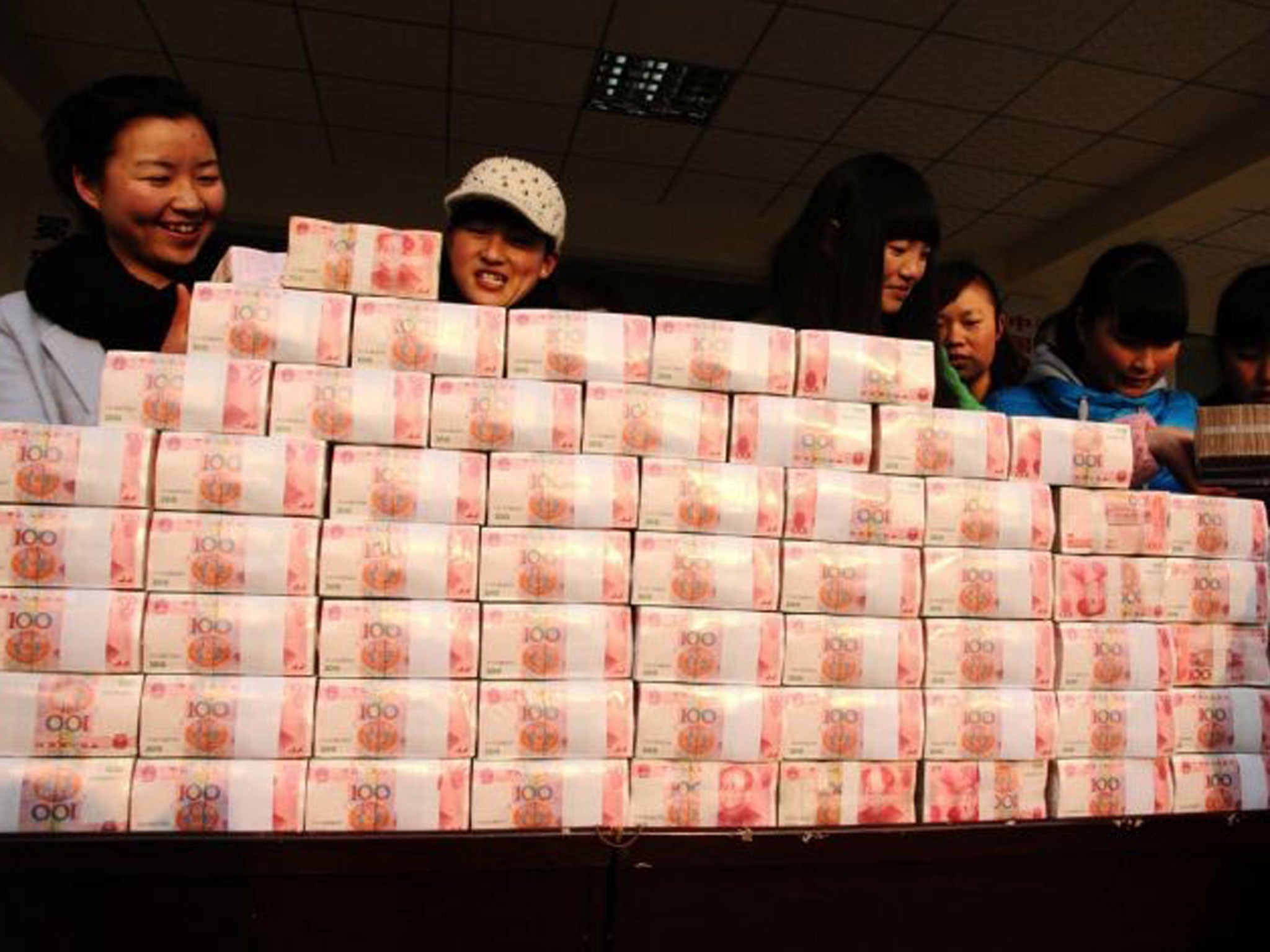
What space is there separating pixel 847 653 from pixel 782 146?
407cm

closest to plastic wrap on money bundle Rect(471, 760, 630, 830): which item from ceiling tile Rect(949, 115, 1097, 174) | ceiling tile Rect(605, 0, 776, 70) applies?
ceiling tile Rect(605, 0, 776, 70)

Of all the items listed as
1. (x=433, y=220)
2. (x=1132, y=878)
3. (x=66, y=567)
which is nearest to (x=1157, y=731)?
(x=1132, y=878)

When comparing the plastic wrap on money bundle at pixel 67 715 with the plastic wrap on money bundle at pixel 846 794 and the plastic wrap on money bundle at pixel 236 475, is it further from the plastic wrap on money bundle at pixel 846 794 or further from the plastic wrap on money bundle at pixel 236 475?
the plastic wrap on money bundle at pixel 846 794

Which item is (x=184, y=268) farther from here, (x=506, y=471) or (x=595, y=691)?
(x=595, y=691)

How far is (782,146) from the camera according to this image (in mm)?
4688

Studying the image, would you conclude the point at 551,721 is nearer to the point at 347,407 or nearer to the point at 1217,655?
the point at 347,407

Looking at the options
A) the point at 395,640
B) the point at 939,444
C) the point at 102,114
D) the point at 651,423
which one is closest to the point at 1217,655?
the point at 939,444

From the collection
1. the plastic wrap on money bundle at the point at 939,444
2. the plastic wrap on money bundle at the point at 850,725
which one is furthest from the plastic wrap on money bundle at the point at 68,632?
the plastic wrap on money bundle at the point at 939,444

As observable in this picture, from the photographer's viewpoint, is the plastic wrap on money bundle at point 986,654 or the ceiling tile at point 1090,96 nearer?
the plastic wrap on money bundle at point 986,654

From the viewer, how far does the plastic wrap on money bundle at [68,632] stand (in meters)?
1.02

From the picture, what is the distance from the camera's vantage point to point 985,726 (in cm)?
120

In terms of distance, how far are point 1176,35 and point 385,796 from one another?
4.14 metres

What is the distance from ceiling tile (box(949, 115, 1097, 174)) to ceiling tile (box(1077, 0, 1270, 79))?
0.56 m

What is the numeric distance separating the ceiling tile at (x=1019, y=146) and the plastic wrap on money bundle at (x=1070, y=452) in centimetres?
356
